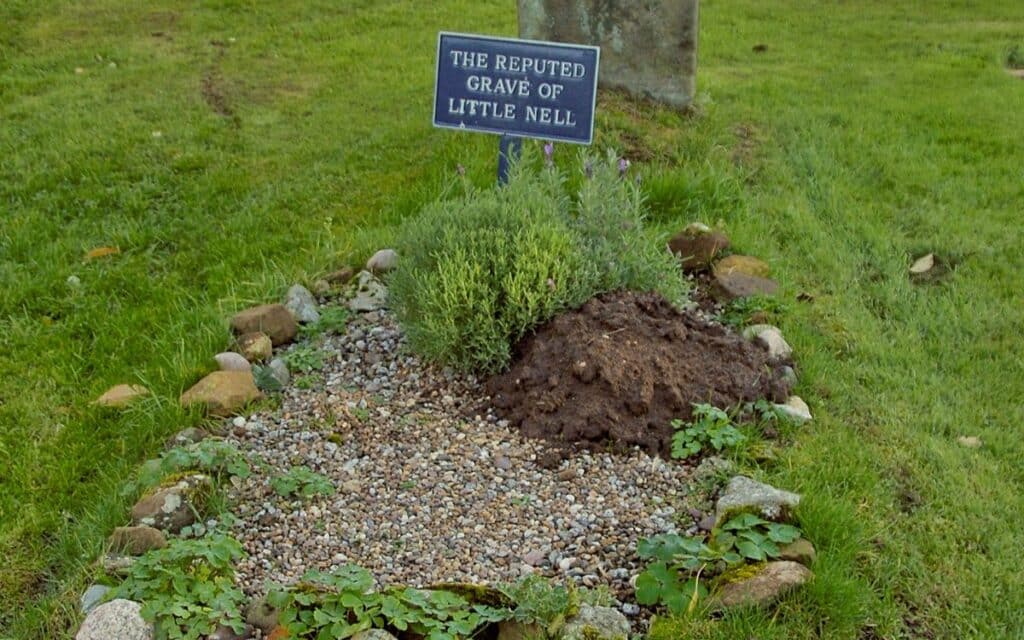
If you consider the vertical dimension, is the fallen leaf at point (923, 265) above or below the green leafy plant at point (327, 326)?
above

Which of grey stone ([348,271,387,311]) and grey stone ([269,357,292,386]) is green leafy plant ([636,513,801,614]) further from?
grey stone ([348,271,387,311])

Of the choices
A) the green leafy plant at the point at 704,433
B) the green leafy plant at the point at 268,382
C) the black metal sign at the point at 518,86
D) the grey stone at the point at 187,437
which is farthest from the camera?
the black metal sign at the point at 518,86

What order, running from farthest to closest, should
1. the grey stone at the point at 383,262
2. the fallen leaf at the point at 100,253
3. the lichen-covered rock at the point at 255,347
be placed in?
the fallen leaf at the point at 100,253
the grey stone at the point at 383,262
the lichen-covered rock at the point at 255,347

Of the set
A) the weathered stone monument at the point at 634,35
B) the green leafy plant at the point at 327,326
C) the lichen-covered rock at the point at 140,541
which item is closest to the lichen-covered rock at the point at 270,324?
the green leafy plant at the point at 327,326

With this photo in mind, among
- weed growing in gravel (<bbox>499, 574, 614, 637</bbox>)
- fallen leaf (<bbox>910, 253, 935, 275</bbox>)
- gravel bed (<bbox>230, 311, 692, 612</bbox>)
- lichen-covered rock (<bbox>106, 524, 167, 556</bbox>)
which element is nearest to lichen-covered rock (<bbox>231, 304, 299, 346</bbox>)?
gravel bed (<bbox>230, 311, 692, 612</bbox>)

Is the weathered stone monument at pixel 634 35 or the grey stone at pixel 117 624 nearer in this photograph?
the grey stone at pixel 117 624

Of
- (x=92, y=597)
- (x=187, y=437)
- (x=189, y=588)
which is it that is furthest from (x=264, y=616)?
(x=187, y=437)

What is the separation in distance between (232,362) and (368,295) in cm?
77

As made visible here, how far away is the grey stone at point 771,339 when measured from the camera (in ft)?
14.5

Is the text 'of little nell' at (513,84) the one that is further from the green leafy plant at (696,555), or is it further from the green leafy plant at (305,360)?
the green leafy plant at (696,555)

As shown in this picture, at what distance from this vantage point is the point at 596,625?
115 inches

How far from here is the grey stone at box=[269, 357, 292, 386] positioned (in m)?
4.33

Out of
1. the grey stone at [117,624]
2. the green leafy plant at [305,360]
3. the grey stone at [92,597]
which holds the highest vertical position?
the green leafy plant at [305,360]

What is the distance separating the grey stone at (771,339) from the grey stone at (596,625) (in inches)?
68.4
